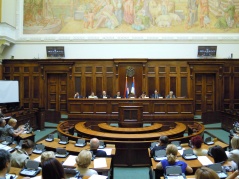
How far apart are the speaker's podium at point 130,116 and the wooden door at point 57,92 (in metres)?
5.78

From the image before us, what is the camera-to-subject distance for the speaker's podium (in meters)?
10.7

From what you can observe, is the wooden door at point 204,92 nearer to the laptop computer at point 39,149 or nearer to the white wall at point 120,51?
the white wall at point 120,51

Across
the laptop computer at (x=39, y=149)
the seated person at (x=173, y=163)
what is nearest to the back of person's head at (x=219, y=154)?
the seated person at (x=173, y=163)

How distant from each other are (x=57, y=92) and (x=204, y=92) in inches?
360

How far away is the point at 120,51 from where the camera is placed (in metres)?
15.1

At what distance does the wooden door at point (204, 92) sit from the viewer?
1496 centimetres

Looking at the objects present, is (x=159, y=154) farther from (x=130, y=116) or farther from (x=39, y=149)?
(x=130, y=116)

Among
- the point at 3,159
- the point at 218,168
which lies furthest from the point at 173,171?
the point at 3,159

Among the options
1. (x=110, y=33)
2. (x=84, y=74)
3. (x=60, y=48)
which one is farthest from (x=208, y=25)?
(x=60, y=48)

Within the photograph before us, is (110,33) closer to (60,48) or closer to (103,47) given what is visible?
(103,47)

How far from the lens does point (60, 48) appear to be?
15055 millimetres

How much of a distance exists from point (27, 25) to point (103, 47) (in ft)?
16.5

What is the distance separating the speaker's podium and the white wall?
520 centimetres

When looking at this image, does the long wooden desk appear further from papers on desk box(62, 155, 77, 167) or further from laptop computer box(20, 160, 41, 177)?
laptop computer box(20, 160, 41, 177)
